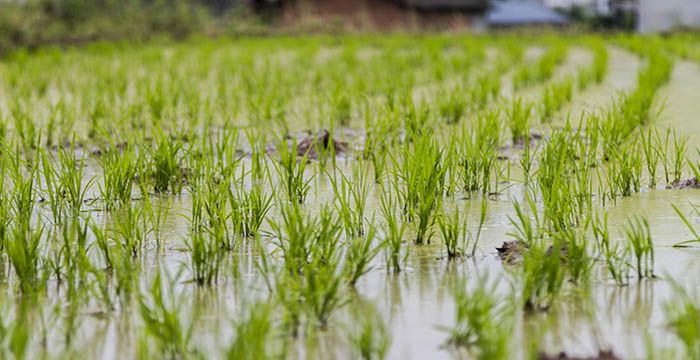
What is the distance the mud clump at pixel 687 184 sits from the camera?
2.96 metres

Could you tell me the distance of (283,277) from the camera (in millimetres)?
1863

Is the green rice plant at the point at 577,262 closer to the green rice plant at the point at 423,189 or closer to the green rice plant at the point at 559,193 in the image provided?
the green rice plant at the point at 559,193

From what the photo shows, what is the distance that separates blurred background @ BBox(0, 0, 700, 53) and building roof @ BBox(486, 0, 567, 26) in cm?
3

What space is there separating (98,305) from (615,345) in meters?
0.88

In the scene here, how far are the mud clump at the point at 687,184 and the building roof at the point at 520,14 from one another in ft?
96.8

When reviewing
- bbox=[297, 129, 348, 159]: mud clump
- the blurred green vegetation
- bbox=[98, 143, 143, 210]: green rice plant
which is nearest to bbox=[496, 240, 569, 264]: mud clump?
bbox=[98, 143, 143, 210]: green rice plant

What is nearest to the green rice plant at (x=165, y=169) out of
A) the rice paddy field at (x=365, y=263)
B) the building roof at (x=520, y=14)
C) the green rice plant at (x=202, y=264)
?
the rice paddy field at (x=365, y=263)

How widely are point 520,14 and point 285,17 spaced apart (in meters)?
12.8

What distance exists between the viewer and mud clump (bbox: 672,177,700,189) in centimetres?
296

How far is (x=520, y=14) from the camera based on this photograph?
1339 inches

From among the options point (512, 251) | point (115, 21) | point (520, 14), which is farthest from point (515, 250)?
point (520, 14)

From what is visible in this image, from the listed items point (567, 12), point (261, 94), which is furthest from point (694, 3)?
point (261, 94)

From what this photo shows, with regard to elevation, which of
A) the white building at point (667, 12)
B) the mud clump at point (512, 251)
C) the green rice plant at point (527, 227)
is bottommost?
the mud clump at point (512, 251)

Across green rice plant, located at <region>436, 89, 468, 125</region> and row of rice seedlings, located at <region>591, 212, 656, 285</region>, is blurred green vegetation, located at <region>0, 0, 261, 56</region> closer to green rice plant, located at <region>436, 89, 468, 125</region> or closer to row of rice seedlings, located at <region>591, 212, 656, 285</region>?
green rice plant, located at <region>436, 89, 468, 125</region>
